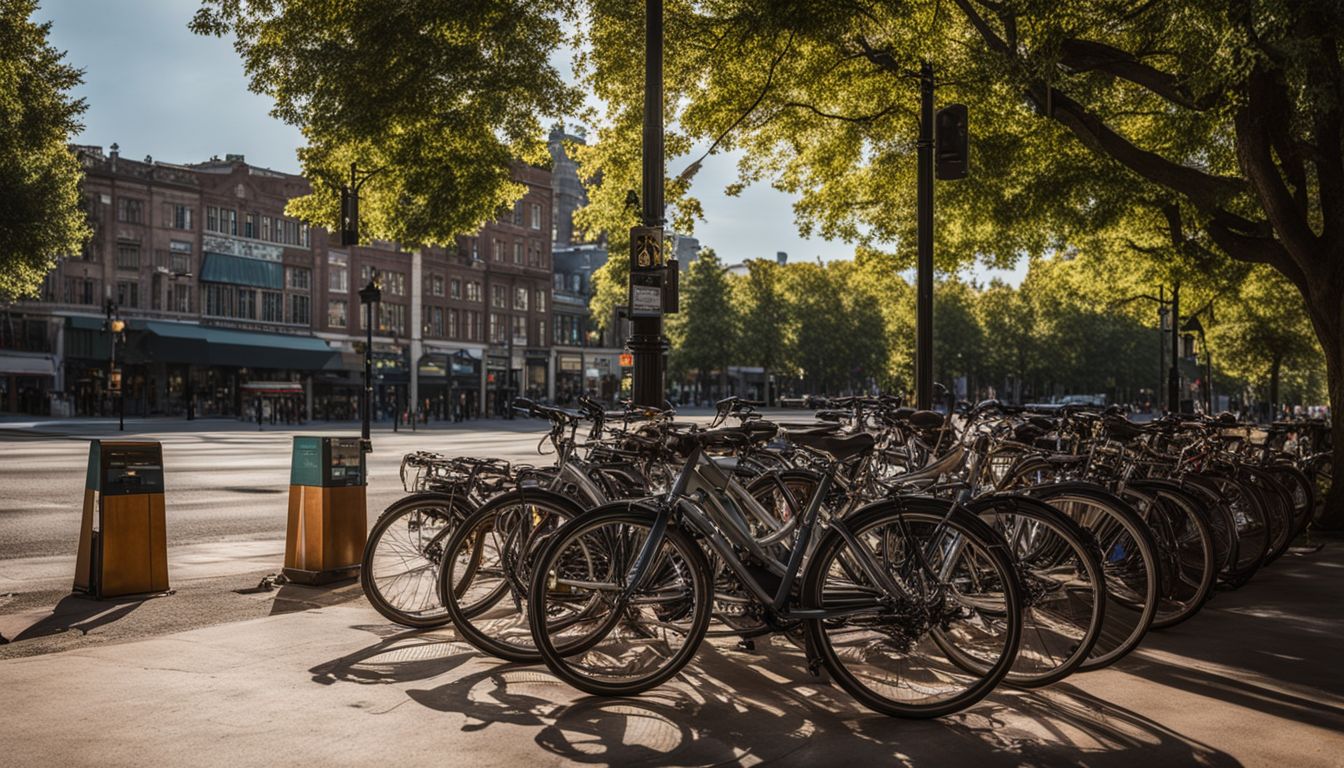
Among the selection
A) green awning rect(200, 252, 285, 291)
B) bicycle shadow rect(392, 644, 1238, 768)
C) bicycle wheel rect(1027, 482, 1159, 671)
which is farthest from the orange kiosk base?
green awning rect(200, 252, 285, 291)

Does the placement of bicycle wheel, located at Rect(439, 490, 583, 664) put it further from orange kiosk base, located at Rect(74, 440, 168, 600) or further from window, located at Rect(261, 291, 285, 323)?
window, located at Rect(261, 291, 285, 323)

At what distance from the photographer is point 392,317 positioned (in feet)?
247

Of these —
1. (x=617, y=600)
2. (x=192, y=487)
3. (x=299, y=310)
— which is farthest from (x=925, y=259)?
(x=299, y=310)

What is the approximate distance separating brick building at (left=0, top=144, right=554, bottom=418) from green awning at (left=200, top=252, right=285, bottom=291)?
86 mm

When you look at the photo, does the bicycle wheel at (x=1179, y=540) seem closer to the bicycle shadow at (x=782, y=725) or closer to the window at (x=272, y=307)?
the bicycle shadow at (x=782, y=725)

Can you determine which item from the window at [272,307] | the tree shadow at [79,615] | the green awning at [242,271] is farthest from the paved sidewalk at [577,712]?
the window at [272,307]

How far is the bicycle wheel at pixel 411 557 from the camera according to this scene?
262 inches

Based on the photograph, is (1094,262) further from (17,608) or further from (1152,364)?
(1152,364)

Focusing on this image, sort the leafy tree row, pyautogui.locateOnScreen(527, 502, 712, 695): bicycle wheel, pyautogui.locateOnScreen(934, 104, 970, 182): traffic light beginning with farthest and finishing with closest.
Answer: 1. the leafy tree row
2. pyautogui.locateOnScreen(934, 104, 970, 182): traffic light
3. pyautogui.locateOnScreen(527, 502, 712, 695): bicycle wheel

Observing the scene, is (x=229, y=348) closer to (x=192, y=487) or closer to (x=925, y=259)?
(x=192, y=487)

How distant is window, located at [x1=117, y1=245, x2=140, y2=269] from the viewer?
5984 cm

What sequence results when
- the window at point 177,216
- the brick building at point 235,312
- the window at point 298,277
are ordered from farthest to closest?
the window at point 298,277
the window at point 177,216
the brick building at point 235,312

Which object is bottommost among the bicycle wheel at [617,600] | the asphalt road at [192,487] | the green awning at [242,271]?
the asphalt road at [192,487]

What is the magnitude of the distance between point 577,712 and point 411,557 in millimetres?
2157
